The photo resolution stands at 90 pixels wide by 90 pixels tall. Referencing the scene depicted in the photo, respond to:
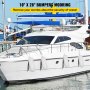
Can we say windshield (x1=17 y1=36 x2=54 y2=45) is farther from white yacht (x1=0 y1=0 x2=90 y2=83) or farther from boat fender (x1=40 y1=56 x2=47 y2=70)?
boat fender (x1=40 y1=56 x2=47 y2=70)

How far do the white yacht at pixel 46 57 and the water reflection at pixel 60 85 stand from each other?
310 millimetres

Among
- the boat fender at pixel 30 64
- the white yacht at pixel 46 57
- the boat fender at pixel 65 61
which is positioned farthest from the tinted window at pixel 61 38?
the boat fender at pixel 30 64

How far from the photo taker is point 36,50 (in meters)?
23.4

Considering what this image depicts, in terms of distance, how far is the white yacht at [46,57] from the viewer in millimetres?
22513

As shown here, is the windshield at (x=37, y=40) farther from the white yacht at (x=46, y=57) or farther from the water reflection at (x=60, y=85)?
the water reflection at (x=60, y=85)

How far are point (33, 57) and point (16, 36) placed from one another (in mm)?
10241

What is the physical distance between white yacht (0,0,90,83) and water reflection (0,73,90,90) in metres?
0.31

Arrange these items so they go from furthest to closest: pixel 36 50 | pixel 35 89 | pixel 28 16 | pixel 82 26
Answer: pixel 28 16
pixel 82 26
pixel 36 50
pixel 35 89

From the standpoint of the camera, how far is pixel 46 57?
23219 millimetres

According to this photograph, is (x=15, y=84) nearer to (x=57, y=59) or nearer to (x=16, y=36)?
(x=57, y=59)

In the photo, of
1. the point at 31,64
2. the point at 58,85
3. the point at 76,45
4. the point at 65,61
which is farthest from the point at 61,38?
the point at 58,85

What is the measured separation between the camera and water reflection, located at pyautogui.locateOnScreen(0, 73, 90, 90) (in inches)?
867

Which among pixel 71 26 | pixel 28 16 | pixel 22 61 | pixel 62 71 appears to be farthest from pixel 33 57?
pixel 28 16

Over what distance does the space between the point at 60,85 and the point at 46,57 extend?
4.96 ft
